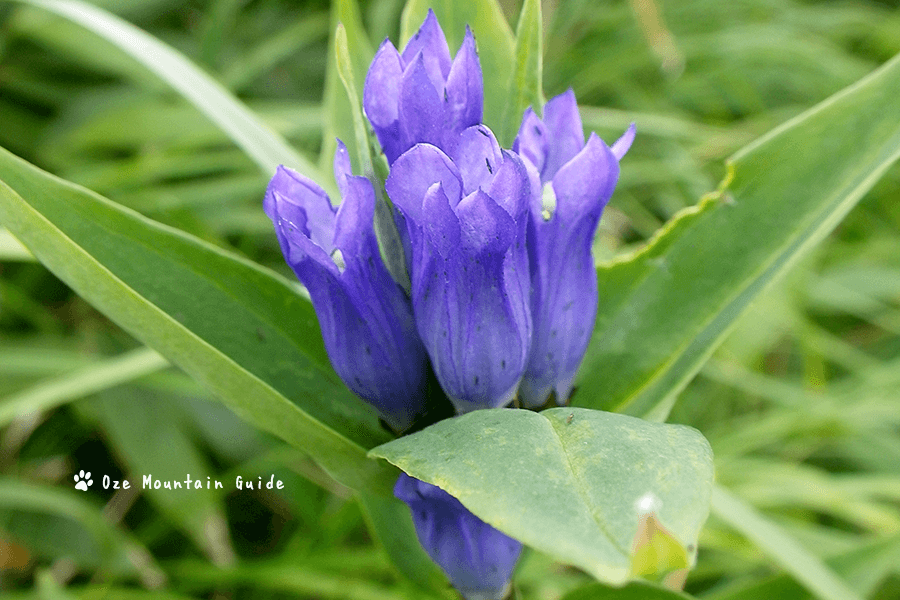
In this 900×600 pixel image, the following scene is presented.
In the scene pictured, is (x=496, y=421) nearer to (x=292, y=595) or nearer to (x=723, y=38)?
(x=292, y=595)

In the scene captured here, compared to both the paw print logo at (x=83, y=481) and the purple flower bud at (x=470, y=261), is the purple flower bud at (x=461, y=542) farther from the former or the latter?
the paw print logo at (x=83, y=481)

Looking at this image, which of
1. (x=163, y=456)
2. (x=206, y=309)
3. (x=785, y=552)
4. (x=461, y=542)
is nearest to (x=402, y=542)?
(x=461, y=542)

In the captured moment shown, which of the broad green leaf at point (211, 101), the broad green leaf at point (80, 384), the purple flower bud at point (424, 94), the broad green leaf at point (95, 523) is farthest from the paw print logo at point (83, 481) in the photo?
the purple flower bud at point (424, 94)

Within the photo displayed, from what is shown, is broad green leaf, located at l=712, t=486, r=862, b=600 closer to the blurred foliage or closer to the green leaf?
the blurred foliage

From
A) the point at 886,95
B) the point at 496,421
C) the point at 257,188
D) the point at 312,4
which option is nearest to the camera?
the point at 496,421

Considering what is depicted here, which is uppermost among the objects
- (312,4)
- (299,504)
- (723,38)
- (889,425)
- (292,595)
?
(312,4)

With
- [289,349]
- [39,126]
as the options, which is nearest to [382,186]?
[289,349]

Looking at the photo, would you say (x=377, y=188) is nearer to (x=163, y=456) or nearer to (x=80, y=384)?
(x=80, y=384)
